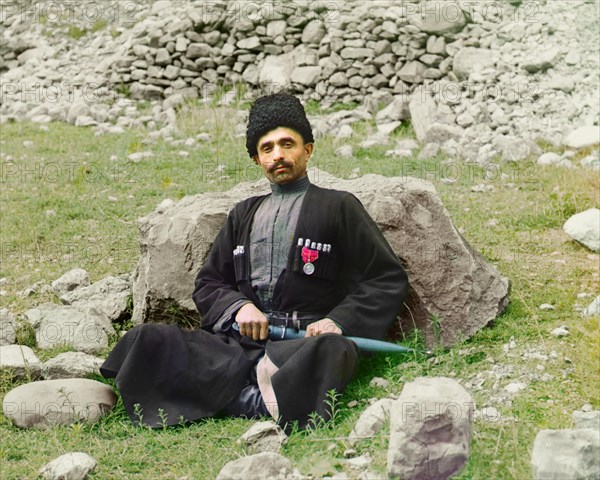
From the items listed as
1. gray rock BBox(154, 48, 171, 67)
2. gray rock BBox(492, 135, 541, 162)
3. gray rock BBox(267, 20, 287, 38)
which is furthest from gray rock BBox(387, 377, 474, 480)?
gray rock BBox(154, 48, 171, 67)

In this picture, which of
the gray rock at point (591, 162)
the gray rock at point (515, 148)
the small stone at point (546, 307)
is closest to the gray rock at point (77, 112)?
the gray rock at point (515, 148)

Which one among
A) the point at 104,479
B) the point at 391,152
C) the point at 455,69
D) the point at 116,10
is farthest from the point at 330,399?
the point at 116,10

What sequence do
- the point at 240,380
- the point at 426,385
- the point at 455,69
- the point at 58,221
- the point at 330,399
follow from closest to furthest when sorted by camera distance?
the point at 426,385 → the point at 330,399 → the point at 240,380 → the point at 58,221 → the point at 455,69

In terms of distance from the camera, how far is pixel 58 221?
7.24 meters

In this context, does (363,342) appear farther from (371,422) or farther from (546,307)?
(546,307)

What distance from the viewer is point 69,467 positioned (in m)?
3.35

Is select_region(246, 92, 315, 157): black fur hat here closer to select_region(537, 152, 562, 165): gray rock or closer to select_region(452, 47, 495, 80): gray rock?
select_region(537, 152, 562, 165): gray rock

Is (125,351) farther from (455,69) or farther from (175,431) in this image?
(455,69)

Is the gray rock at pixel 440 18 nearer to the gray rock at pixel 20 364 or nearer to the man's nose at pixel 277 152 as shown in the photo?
the man's nose at pixel 277 152

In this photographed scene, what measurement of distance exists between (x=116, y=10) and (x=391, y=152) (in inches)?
313

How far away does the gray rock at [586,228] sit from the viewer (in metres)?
5.73

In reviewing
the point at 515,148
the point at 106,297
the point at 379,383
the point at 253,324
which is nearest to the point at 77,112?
the point at 515,148

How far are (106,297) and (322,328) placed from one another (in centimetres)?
203

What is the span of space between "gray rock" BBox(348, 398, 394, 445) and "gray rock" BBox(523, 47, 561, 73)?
7.42 meters
